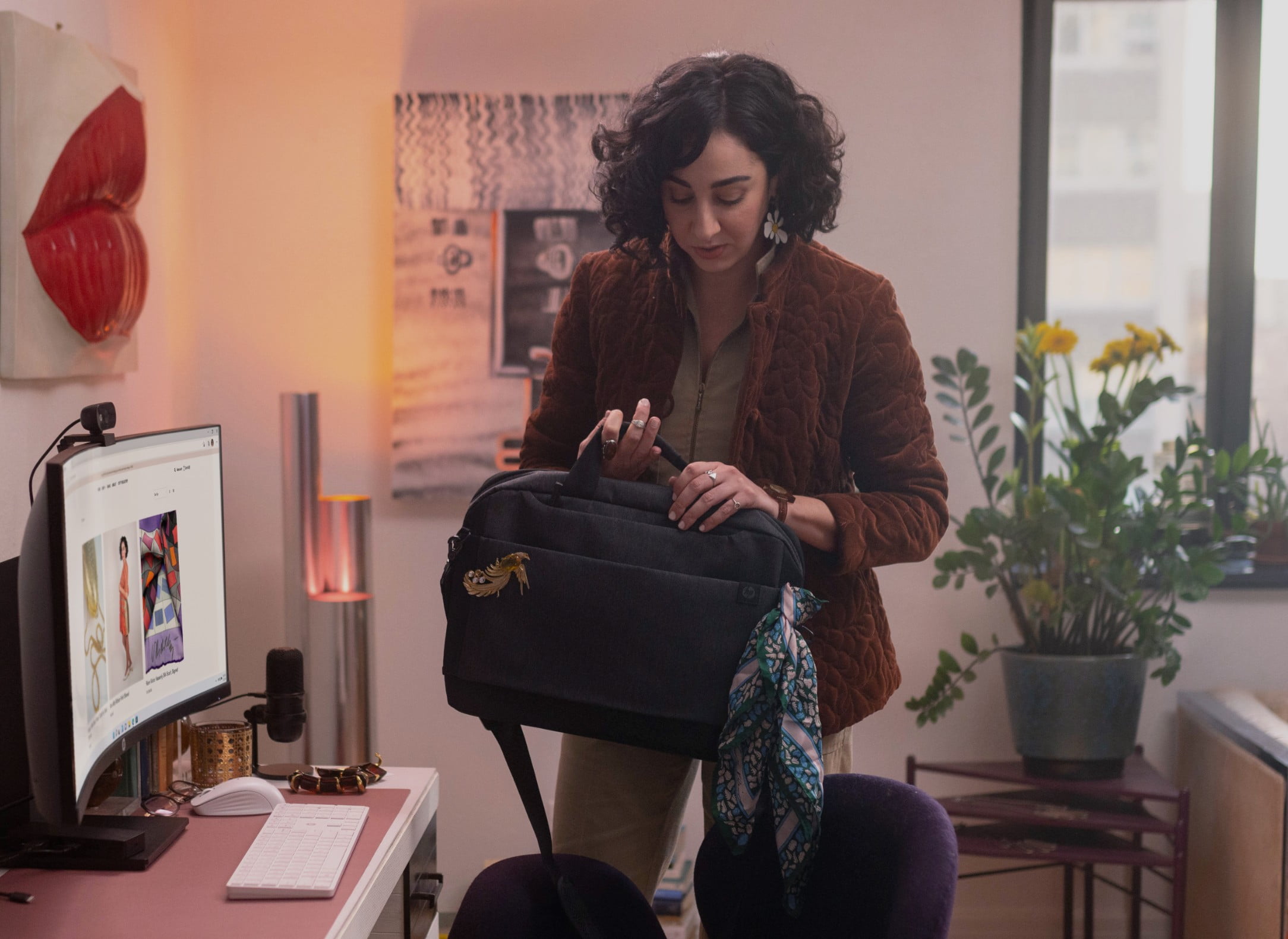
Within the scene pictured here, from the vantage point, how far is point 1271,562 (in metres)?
2.78

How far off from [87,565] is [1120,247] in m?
2.48

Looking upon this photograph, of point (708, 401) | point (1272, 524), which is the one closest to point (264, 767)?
point (708, 401)

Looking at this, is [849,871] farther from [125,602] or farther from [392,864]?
[125,602]

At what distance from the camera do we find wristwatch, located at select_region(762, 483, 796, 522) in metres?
1.35

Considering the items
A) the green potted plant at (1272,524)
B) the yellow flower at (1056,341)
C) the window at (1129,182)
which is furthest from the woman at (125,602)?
the green potted plant at (1272,524)

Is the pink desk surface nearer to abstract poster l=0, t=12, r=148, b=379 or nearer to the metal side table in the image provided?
abstract poster l=0, t=12, r=148, b=379

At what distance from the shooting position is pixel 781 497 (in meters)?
1.37

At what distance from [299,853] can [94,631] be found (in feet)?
1.03

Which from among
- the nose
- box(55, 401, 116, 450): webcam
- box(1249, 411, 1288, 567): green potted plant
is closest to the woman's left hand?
the nose

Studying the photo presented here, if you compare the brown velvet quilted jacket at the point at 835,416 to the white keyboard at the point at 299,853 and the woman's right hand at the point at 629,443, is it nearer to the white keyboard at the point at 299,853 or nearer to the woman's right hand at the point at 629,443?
the woman's right hand at the point at 629,443

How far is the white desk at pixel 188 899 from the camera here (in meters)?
1.09

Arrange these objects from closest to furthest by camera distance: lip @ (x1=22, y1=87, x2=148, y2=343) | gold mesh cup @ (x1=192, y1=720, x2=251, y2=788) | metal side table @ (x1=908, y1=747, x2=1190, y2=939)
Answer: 1. gold mesh cup @ (x1=192, y1=720, x2=251, y2=788)
2. lip @ (x1=22, y1=87, x2=148, y2=343)
3. metal side table @ (x1=908, y1=747, x2=1190, y2=939)

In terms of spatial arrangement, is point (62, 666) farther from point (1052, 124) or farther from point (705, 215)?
point (1052, 124)

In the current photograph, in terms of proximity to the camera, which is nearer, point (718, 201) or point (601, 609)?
point (601, 609)
